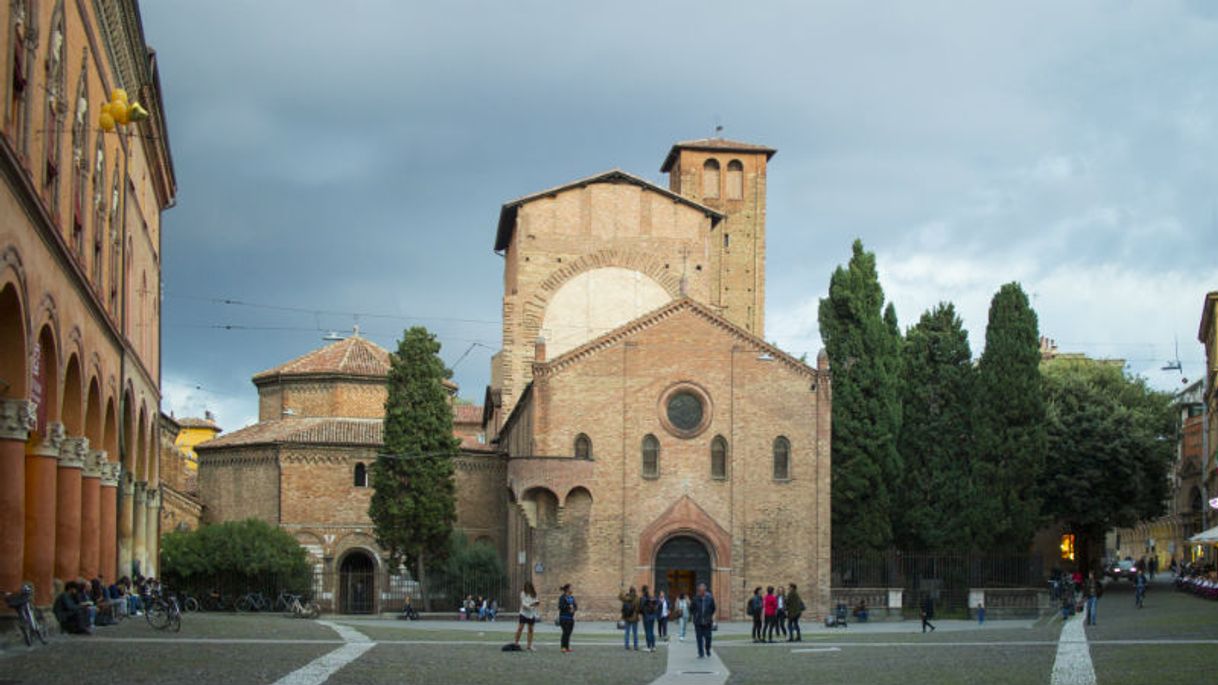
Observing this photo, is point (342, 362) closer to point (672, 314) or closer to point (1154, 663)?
point (672, 314)

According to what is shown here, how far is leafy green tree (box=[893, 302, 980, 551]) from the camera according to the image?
46875 millimetres

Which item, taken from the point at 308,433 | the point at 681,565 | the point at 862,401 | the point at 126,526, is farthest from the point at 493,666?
the point at 308,433

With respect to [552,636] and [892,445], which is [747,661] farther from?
[892,445]

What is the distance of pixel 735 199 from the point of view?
216 feet

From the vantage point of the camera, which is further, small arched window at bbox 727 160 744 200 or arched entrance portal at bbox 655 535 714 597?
small arched window at bbox 727 160 744 200

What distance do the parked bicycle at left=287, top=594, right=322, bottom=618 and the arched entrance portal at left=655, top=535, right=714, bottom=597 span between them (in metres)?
10.1

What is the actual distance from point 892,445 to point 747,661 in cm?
2378

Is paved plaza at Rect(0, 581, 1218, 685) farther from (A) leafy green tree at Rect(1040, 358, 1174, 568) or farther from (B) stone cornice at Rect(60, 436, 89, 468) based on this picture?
(A) leafy green tree at Rect(1040, 358, 1174, 568)

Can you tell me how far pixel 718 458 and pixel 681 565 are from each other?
3324 mm

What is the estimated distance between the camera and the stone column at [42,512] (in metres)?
20.4

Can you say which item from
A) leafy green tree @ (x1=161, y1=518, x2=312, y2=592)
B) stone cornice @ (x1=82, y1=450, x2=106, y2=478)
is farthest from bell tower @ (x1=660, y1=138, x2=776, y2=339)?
stone cornice @ (x1=82, y1=450, x2=106, y2=478)

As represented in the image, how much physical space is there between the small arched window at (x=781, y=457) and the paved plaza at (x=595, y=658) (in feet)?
38.7

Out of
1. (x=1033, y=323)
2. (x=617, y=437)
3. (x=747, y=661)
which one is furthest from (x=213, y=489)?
(x=747, y=661)

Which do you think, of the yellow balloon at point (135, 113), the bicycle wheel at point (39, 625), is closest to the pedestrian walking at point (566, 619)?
the bicycle wheel at point (39, 625)
